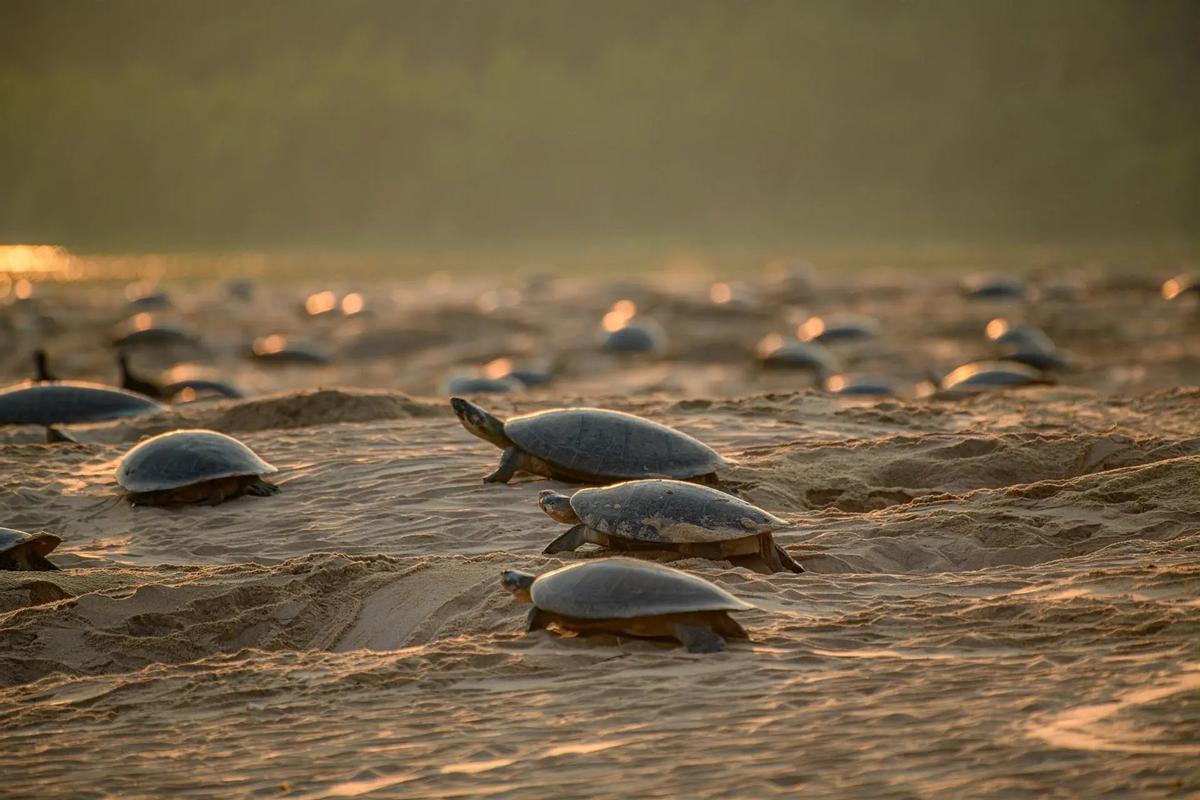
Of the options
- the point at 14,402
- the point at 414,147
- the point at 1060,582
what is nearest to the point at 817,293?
the point at 14,402

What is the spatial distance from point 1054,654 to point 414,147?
224 feet

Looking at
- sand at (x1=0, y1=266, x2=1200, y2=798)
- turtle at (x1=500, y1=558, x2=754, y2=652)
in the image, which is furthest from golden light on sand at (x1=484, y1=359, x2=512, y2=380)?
turtle at (x1=500, y1=558, x2=754, y2=652)

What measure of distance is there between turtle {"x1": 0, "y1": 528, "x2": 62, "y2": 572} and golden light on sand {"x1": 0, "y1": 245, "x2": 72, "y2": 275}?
4037 cm

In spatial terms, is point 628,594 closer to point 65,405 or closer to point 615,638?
point 615,638

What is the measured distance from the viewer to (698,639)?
16.3 feet

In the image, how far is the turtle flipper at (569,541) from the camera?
635 cm

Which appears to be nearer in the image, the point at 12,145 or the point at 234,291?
the point at 234,291

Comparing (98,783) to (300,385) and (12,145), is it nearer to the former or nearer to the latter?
(300,385)

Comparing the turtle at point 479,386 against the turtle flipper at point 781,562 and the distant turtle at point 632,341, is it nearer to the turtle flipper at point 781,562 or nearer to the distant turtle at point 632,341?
the distant turtle at point 632,341

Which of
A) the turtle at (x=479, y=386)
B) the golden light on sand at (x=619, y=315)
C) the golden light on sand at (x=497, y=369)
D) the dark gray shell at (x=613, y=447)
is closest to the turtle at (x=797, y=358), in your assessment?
the golden light on sand at (x=619, y=315)

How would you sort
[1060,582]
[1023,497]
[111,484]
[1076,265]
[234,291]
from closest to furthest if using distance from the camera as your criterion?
[1060,582] → [1023,497] → [111,484] → [234,291] → [1076,265]

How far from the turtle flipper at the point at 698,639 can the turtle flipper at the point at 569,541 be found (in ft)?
4.63

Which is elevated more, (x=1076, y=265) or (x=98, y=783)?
(x=1076, y=265)

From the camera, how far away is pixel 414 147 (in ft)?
232
